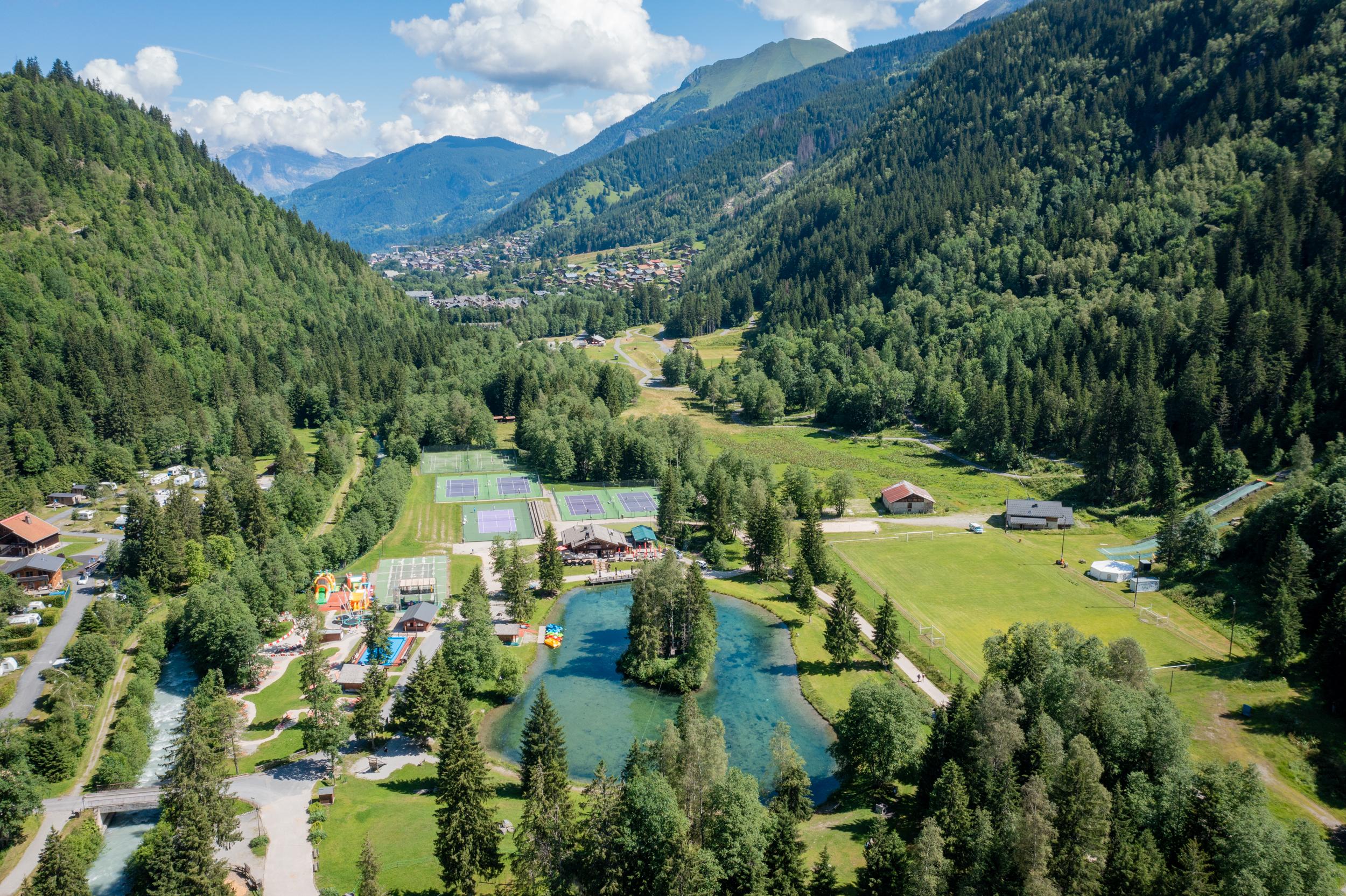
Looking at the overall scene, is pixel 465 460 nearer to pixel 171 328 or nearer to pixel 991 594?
pixel 171 328

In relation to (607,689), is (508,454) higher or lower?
higher

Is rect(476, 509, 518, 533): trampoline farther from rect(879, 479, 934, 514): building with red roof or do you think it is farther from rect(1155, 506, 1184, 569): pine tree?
rect(1155, 506, 1184, 569): pine tree

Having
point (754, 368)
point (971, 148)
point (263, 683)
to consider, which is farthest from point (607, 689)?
point (971, 148)

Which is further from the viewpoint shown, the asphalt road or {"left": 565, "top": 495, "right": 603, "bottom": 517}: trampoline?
{"left": 565, "top": 495, "right": 603, "bottom": 517}: trampoline

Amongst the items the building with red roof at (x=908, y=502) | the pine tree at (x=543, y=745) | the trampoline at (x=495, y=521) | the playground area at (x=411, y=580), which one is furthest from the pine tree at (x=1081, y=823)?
the trampoline at (x=495, y=521)

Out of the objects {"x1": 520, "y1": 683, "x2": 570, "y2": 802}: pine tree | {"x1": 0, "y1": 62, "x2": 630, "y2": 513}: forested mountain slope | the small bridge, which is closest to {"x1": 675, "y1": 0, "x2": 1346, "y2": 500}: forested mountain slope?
{"x1": 0, "y1": 62, "x2": 630, "y2": 513}: forested mountain slope

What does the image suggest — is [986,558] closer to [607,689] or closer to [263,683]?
[607,689]

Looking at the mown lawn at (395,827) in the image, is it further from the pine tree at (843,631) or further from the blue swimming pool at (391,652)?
the pine tree at (843,631)
